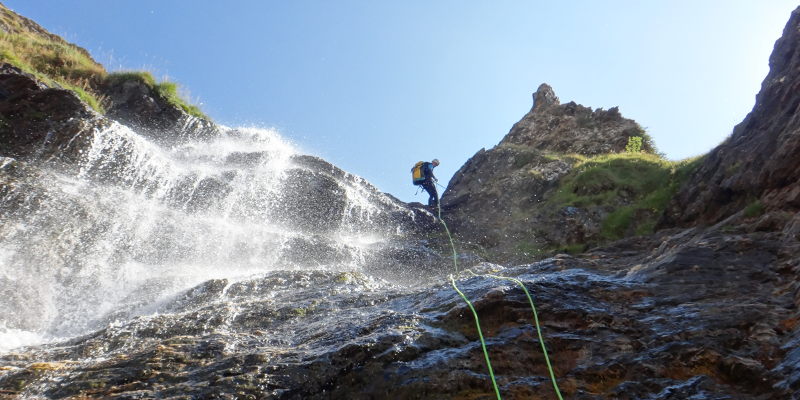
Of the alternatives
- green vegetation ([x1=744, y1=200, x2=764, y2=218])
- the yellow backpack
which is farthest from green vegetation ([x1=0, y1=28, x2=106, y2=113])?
green vegetation ([x1=744, y1=200, x2=764, y2=218])

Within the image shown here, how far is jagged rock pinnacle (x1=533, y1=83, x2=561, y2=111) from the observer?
1088 inches

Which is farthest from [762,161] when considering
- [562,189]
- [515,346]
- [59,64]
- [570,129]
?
[59,64]

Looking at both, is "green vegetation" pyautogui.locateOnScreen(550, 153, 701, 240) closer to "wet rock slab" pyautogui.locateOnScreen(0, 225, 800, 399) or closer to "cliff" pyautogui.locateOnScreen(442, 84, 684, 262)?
"cliff" pyautogui.locateOnScreen(442, 84, 684, 262)

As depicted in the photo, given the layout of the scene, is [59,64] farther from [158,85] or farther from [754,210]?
[754,210]

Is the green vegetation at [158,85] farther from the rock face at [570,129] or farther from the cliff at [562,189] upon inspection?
the rock face at [570,129]

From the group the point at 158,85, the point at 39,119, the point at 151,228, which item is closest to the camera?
the point at 151,228

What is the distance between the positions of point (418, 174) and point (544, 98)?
11589mm

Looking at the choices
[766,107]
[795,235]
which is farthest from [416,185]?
[795,235]

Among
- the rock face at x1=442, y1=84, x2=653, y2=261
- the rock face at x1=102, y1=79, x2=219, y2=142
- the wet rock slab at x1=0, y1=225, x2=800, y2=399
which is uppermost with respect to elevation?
the rock face at x1=102, y1=79, x2=219, y2=142

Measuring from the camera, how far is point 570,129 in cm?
2388

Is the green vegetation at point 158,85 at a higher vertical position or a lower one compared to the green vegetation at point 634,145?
higher

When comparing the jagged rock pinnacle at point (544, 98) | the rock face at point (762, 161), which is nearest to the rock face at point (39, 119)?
the rock face at point (762, 161)

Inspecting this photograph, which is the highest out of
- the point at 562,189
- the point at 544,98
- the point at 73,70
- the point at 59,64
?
the point at 59,64

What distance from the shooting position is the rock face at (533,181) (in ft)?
47.1
